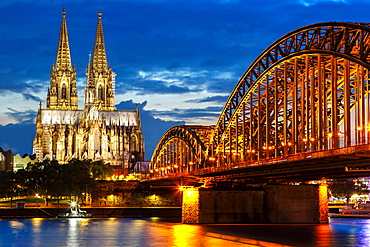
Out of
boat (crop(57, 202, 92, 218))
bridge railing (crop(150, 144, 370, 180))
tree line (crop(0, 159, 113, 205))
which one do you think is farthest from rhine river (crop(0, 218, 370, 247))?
tree line (crop(0, 159, 113, 205))

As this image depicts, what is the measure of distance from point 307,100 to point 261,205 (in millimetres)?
35501

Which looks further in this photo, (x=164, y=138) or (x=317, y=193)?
(x=164, y=138)

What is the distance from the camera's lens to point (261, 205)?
11288cm

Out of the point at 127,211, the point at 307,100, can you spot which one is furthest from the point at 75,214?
the point at 307,100

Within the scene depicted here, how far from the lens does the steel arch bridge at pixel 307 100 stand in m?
68.2

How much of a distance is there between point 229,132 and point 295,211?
1552 cm

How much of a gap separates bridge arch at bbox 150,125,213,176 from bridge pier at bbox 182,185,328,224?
49.3ft

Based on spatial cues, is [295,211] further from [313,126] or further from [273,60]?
[313,126]

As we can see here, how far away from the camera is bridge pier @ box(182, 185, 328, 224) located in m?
111

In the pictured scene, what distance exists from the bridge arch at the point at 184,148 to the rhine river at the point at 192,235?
77.1 feet

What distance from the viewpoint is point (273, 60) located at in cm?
9281

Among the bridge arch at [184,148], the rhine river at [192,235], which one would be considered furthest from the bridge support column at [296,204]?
the bridge arch at [184,148]

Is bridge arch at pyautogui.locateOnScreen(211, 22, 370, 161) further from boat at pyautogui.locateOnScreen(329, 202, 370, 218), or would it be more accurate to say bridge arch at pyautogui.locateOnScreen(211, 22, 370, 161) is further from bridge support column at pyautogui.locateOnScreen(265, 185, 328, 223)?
boat at pyautogui.locateOnScreen(329, 202, 370, 218)

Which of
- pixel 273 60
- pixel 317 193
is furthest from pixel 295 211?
pixel 273 60
